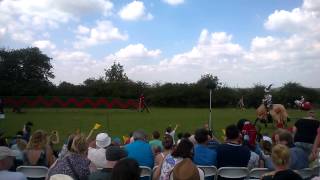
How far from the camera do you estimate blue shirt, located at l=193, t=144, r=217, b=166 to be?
6.37 metres

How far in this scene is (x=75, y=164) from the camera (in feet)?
17.7

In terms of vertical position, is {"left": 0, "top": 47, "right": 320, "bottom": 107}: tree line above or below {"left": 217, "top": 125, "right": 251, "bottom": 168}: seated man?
above

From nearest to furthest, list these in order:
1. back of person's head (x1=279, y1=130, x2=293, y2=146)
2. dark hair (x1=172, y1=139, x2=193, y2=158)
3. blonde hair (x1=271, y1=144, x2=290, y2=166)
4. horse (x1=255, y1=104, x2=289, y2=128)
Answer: blonde hair (x1=271, y1=144, x2=290, y2=166) → dark hair (x1=172, y1=139, x2=193, y2=158) → back of person's head (x1=279, y1=130, x2=293, y2=146) → horse (x1=255, y1=104, x2=289, y2=128)

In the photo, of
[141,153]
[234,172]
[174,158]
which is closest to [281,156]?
[174,158]

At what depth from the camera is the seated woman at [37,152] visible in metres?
6.47

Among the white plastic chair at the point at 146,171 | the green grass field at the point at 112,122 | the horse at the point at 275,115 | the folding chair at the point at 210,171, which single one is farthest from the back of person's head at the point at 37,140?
the horse at the point at 275,115

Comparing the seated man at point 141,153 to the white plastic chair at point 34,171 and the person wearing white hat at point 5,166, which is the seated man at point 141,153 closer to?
the white plastic chair at point 34,171

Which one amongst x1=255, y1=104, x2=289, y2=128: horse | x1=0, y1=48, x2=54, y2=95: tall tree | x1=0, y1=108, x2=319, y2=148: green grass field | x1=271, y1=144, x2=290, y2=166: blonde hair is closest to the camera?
x1=271, y1=144, x2=290, y2=166: blonde hair

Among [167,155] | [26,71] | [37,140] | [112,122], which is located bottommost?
[112,122]

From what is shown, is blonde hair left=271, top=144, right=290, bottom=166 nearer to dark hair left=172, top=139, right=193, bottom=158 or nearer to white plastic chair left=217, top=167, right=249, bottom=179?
dark hair left=172, top=139, right=193, bottom=158

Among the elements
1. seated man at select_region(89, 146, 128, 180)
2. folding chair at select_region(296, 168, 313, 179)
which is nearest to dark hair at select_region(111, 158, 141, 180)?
seated man at select_region(89, 146, 128, 180)

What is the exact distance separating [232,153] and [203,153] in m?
0.45

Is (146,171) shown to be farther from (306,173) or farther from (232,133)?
(306,173)

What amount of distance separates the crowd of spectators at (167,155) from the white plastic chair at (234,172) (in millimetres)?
172
